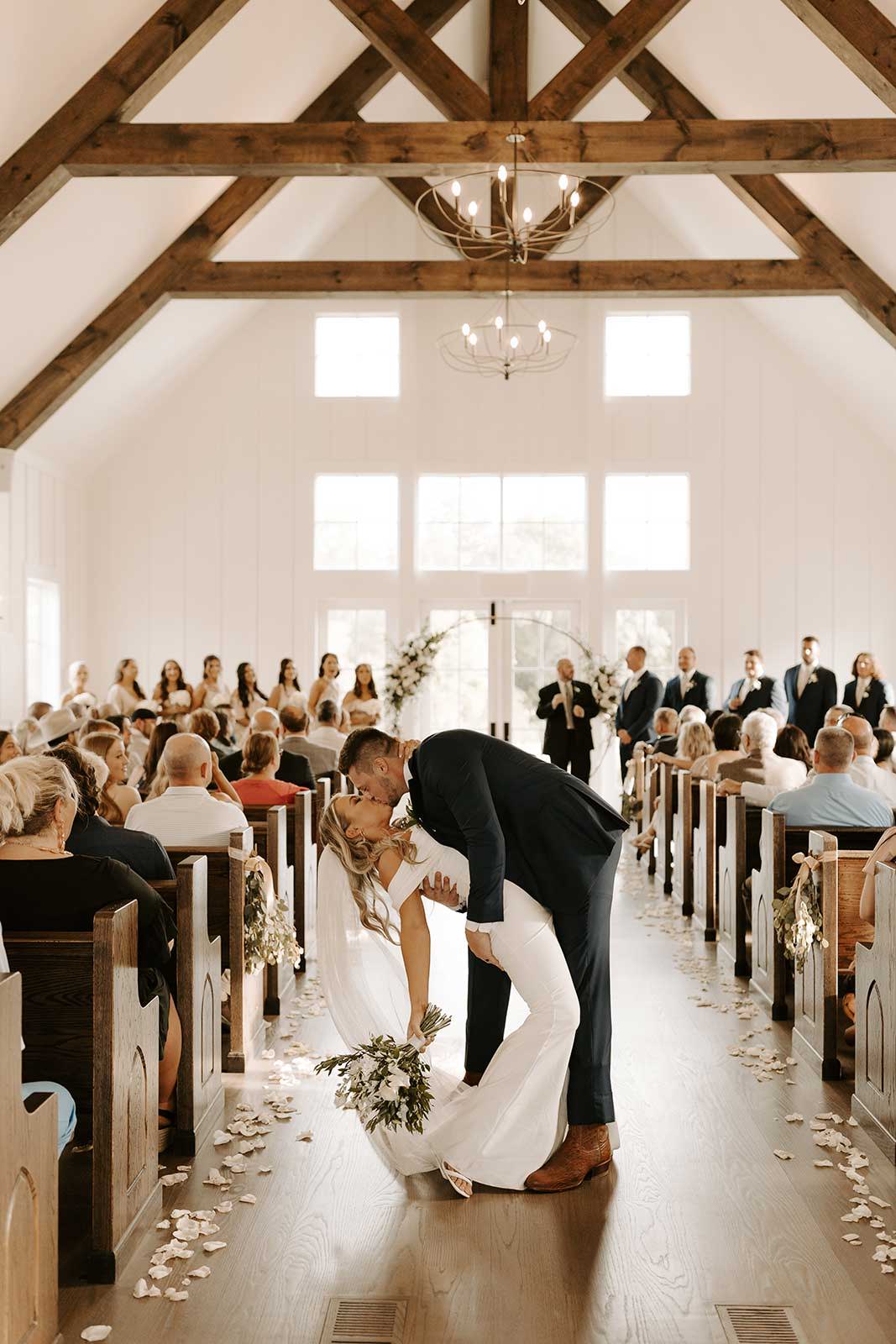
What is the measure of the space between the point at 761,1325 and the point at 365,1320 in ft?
2.74

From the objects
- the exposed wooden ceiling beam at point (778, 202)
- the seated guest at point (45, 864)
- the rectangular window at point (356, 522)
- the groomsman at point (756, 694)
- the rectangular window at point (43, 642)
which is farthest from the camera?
the rectangular window at point (356, 522)

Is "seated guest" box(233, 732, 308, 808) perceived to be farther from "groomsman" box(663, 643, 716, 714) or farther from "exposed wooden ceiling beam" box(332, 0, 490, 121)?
"groomsman" box(663, 643, 716, 714)

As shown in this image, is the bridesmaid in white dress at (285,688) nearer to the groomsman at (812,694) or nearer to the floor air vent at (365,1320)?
the groomsman at (812,694)

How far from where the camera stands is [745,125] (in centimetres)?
746

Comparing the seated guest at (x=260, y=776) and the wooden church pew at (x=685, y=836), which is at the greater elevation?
the seated guest at (x=260, y=776)

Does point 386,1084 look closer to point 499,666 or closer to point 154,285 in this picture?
point 154,285

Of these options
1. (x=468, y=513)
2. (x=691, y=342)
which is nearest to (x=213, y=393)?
(x=468, y=513)

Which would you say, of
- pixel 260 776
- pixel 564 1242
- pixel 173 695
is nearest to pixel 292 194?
pixel 173 695

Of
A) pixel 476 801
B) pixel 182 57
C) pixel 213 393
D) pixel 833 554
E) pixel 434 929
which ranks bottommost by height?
pixel 434 929

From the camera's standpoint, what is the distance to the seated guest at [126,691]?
11422mm

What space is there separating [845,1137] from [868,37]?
6108 mm

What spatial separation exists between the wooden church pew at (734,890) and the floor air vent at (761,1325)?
2.97 m

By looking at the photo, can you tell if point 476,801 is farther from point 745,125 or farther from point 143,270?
point 143,270

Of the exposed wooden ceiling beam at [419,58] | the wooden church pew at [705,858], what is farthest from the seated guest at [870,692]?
the exposed wooden ceiling beam at [419,58]
